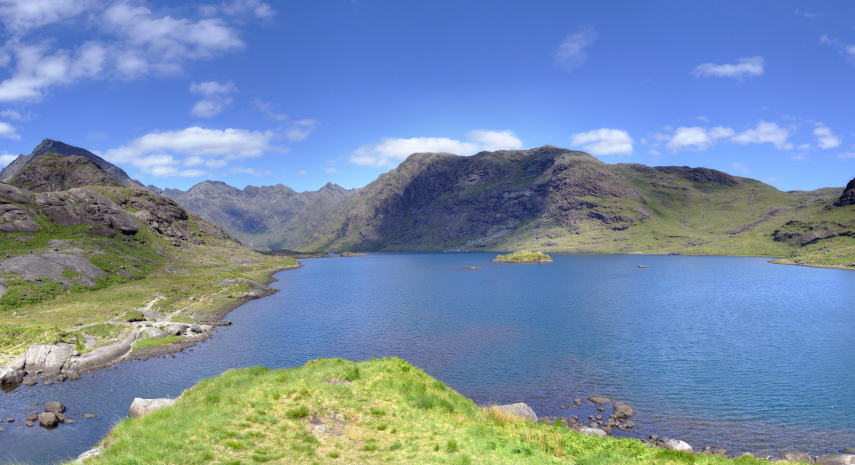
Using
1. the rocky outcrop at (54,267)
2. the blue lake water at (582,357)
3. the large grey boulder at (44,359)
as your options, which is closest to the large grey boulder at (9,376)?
the large grey boulder at (44,359)

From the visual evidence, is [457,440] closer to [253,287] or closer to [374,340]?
[374,340]

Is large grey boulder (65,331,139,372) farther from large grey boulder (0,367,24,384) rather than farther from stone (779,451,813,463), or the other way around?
stone (779,451,813,463)

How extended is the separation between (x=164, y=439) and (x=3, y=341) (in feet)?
196

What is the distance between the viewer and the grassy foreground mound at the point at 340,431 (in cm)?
2053

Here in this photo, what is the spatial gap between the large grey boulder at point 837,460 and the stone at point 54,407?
65613 millimetres

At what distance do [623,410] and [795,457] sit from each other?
1287cm

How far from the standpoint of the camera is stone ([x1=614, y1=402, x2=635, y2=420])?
40.3m

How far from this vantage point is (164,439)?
20109 mm

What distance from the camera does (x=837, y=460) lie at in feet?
96.1

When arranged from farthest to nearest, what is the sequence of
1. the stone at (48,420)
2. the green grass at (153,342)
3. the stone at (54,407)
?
1. the green grass at (153,342)
2. the stone at (54,407)
3. the stone at (48,420)

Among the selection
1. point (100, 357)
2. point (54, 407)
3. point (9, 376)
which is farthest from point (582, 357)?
point (9, 376)

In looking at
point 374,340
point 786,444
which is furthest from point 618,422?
point 374,340

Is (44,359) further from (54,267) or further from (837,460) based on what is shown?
(837,460)

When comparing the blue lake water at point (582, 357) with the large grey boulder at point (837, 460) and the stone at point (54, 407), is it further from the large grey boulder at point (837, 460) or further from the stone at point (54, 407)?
the large grey boulder at point (837, 460)
